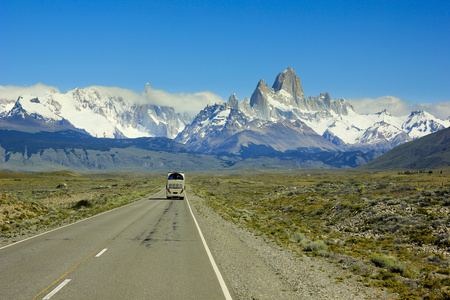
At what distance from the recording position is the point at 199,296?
10.4 metres

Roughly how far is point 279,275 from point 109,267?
19.9 feet

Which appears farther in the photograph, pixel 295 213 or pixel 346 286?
pixel 295 213

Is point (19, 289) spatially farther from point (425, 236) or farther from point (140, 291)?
point (425, 236)

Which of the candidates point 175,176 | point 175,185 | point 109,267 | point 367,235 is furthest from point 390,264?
point 175,185

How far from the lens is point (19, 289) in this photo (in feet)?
34.1

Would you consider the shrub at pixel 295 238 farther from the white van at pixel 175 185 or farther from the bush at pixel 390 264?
the white van at pixel 175 185

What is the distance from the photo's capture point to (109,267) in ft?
43.7

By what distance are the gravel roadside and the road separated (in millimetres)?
739

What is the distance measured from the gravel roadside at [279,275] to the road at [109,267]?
74 cm

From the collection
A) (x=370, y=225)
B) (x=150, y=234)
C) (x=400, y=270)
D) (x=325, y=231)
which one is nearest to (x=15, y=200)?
(x=150, y=234)

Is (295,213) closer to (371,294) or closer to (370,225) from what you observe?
(370,225)

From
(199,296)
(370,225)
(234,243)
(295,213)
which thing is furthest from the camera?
(295,213)

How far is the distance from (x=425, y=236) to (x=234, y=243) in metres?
10.5

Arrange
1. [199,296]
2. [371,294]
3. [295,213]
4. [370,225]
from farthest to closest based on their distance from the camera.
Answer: [295,213]
[370,225]
[371,294]
[199,296]
